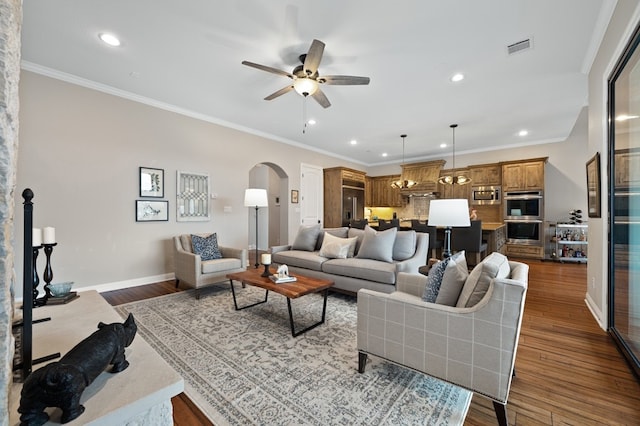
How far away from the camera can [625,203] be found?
2264 mm

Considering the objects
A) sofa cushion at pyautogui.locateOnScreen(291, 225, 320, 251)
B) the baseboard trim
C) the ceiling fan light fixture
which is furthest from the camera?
sofa cushion at pyautogui.locateOnScreen(291, 225, 320, 251)

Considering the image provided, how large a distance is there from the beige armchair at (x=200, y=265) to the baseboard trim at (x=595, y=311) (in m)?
4.25

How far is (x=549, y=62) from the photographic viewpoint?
10.3ft

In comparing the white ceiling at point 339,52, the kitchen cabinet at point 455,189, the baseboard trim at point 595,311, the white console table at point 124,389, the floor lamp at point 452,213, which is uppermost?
the white ceiling at point 339,52

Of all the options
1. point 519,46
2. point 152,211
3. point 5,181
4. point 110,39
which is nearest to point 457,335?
point 5,181

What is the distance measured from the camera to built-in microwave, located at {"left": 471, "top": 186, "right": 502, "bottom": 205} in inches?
272

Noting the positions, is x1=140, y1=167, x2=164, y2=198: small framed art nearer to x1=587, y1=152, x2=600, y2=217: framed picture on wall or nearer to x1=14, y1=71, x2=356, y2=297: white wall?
x1=14, y1=71, x2=356, y2=297: white wall

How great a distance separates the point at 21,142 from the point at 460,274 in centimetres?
483

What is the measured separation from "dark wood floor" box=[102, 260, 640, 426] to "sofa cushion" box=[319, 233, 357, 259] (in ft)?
6.86

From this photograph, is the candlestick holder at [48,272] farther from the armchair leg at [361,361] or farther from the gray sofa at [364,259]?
the gray sofa at [364,259]

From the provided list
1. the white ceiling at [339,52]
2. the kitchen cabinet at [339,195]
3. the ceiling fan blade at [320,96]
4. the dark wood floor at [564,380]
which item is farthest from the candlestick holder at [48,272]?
the kitchen cabinet at [339,195]

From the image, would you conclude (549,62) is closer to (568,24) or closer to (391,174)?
(568,24)

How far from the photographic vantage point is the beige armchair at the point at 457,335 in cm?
141

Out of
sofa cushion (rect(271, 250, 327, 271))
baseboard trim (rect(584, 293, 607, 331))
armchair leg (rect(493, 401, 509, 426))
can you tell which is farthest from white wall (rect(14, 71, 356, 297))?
baseboard trim (rect(584, 293, 607, 331))
